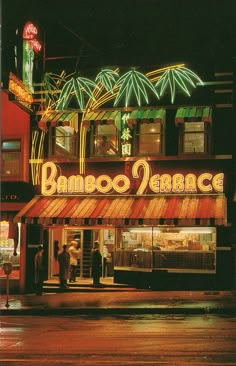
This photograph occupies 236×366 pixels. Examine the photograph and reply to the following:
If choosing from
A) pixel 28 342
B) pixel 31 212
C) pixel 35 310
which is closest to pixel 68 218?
pixel 31 212

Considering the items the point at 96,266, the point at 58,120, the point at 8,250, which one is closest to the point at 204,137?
the point at 58,120

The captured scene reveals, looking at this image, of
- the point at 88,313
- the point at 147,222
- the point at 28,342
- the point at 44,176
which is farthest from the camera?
the point at 44,176

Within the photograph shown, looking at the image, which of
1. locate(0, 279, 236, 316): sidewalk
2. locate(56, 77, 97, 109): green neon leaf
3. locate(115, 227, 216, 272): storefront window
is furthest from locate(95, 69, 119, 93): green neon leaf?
locate(0, 279, 236, 316): sidewalk

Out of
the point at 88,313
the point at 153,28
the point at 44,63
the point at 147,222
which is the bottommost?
the point at 88,313

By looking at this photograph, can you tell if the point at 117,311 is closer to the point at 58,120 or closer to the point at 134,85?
the point at 58,120

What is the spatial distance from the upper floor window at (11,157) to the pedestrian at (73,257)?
3.70 m

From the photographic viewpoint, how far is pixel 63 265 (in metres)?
22.0

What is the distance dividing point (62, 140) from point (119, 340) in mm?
12741

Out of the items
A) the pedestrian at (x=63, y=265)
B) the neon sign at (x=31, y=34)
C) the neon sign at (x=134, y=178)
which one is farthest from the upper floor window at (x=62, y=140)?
the pedestrian at (x=63, y=265)

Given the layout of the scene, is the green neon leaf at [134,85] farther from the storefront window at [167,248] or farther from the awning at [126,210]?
the storefront window at [167,248]

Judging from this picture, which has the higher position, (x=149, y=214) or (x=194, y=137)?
(x=194, y=137)

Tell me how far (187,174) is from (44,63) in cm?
717

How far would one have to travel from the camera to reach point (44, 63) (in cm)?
2300

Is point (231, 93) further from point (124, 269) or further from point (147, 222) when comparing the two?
point (124, 269)
